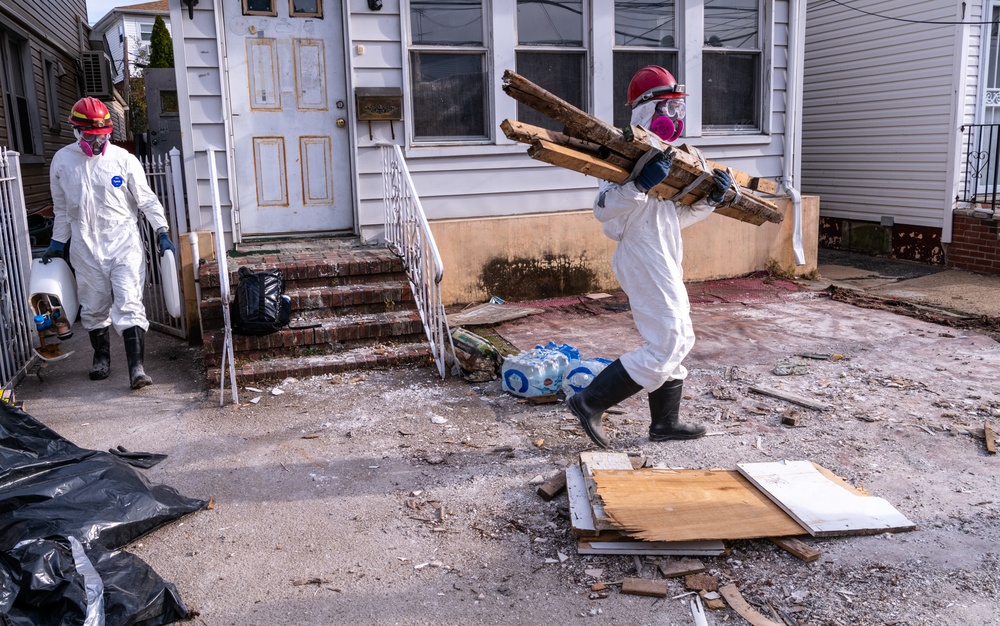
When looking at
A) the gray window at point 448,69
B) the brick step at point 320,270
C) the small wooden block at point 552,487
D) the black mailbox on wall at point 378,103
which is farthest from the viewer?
the gray window at point 448,69

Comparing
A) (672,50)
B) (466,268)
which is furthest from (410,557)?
(672,50)

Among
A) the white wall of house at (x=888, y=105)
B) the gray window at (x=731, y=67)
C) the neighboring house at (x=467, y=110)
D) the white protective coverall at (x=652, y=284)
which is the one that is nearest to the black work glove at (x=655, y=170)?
the white protective coverall at (x=652, y=284)

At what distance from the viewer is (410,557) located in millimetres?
3273

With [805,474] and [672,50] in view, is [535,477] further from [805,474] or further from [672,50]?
[672,50]

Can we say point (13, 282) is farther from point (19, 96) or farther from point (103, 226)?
point (19, 96)

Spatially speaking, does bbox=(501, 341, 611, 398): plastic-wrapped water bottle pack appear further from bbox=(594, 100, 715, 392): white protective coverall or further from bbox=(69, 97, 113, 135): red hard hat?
Result: bbox=(69, 97, 113, 135): red hard hat

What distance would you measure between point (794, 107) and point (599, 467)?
6.46 meters

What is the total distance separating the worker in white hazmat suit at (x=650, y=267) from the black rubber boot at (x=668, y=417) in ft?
0.07

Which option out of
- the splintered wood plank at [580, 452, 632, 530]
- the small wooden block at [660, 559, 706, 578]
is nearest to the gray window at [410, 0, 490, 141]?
the splintered wood plank at [580, 452, 632, 530]

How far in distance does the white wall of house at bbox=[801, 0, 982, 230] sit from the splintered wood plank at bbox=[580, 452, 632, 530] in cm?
766

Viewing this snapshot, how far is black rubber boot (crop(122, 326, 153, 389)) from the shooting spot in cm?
564

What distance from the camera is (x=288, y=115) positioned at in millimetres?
7031

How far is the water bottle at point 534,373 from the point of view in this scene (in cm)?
507

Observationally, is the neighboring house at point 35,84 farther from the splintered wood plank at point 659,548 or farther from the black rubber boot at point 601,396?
the splintered wood plank at point 659,548
